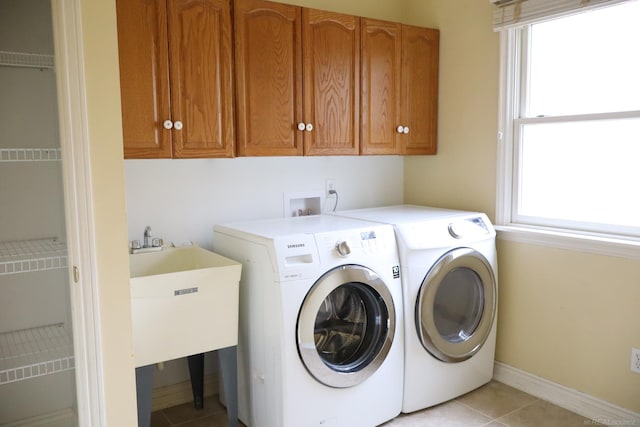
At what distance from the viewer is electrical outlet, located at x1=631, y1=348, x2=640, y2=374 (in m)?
2.42

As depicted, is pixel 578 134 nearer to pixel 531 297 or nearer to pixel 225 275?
pixel 531 297

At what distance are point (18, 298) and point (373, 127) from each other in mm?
1889

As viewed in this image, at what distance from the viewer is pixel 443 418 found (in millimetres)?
2596

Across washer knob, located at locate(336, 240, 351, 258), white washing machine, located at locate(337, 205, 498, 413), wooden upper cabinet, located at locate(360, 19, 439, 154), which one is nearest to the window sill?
white washing machine, located at locate(337, 205, 498, 413)

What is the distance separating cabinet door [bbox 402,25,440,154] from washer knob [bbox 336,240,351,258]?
100cm

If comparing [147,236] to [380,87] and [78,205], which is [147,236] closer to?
[78,205]

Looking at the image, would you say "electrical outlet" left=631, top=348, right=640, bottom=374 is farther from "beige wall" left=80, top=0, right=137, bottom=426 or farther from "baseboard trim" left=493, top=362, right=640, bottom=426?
"beige wall" left=80, top=0, right=137, bottom=426

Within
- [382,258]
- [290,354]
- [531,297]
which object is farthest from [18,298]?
[531,297]

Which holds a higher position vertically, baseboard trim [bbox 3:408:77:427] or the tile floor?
baseboard trim [bbox 3:408:77:427]

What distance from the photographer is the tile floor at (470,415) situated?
8.35 feet

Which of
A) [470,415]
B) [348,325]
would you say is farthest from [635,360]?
[348,325]

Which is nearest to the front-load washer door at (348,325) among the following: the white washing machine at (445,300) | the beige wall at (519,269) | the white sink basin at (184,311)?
the white washing machine at (445,300)

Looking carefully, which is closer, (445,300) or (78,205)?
(78,205)

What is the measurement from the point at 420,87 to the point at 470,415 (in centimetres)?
182
